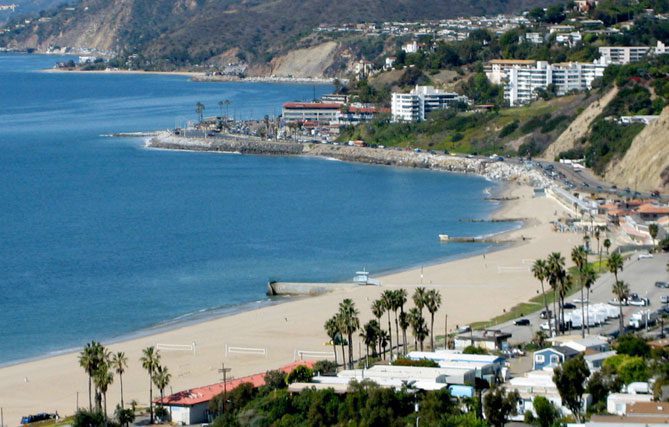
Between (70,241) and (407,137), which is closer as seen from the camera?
(70,241)

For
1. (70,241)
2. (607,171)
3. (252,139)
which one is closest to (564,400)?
(70,241)

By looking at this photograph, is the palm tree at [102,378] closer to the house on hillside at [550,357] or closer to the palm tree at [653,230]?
the house on hillside at [550,357]

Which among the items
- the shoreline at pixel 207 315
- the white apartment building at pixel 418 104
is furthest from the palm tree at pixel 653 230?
the white apartment building at pixel 418 104

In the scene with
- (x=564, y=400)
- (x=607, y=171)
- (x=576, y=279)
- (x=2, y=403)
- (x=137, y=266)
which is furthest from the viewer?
(x=607, y=171)

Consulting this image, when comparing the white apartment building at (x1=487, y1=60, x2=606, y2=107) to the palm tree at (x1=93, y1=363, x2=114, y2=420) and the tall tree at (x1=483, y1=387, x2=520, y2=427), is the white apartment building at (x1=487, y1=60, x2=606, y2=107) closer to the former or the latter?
the palm tree at (x1=93, y1=363, x2=114, y2=420)

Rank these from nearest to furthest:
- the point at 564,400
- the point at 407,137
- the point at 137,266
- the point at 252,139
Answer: the point at 564,400 < the point at 137,266 < the point at 407,137 < the point at 252,139

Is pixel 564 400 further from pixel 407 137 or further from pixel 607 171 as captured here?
pixel 407 137
